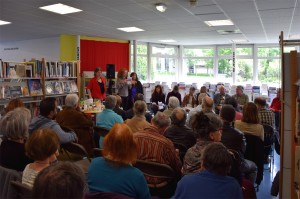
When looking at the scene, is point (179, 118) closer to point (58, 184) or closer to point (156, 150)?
point (156, 150)

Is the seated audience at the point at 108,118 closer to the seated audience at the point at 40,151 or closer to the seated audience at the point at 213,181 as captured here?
the seated audience at the point at 40,151

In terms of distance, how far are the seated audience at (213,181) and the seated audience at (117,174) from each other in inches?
10.0

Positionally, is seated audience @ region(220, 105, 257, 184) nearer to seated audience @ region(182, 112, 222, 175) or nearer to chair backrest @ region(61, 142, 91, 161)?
seated audience @ region(182, 112, 222, 175)

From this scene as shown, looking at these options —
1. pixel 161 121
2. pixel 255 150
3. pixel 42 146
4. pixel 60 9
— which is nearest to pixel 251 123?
pixel 255 150

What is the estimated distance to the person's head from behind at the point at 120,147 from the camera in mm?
1787

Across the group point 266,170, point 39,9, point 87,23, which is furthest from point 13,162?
point 87,23

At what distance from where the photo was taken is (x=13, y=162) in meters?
2.21

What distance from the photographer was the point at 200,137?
236cm

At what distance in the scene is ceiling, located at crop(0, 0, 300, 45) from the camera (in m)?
5.52

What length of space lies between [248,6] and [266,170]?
3.24 metres

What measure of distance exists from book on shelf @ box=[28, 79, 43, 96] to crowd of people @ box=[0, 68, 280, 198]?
250 centimetres

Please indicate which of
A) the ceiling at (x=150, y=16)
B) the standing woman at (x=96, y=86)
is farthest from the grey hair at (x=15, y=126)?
the standing woman at (x=96, y=86)

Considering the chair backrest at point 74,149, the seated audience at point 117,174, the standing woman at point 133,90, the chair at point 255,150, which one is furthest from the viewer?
the standing woman at point 133,90

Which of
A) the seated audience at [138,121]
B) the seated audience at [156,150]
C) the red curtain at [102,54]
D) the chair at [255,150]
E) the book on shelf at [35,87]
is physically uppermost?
the red curtain at [102,54]
